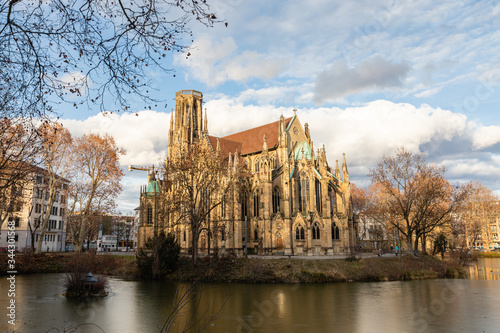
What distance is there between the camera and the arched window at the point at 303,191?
45269 mm

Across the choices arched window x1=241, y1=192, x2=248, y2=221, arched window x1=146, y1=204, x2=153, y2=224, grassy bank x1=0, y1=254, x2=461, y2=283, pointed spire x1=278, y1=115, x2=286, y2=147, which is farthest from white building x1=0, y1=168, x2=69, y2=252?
pointed spire x1=278, y1=115, x2=286, y2=147

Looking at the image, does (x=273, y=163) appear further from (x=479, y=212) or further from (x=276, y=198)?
(x=479, y=212)

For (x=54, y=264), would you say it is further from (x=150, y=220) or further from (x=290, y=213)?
(x=290, y=213)

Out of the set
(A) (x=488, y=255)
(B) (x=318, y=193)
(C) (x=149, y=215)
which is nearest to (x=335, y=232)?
(B) (x=318, y=193)

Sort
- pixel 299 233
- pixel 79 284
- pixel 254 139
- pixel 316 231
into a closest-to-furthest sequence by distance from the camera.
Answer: pixel 79 284
pixel 299 233
pixel 316 231
pixel 254 139

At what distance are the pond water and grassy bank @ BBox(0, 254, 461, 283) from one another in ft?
8.72

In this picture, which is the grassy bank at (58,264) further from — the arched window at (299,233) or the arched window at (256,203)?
the arched window at (299,233)

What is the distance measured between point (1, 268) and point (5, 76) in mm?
32452

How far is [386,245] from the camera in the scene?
6894 centimetres

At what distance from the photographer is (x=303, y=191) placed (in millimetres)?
45594

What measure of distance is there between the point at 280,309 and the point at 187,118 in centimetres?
4787

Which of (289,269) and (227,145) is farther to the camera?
(227,145)

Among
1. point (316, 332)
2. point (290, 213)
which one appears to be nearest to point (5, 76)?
point (316, 332)

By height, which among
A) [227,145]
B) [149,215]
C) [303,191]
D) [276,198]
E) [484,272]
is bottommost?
[484,272]
